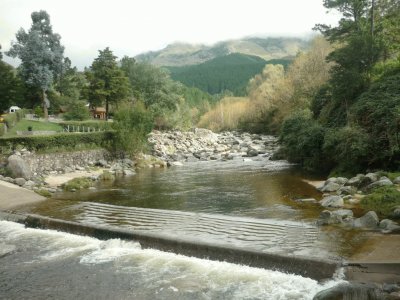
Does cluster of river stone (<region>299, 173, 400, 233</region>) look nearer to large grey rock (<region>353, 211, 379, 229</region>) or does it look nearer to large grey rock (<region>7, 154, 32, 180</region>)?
large grey rock (<region>353, 211, 379, 229</region>)

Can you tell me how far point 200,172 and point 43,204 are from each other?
51.3 feet

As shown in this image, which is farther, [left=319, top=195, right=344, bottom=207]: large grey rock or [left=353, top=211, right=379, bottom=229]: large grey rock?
[left=319, top=195, right=344, bottom=207]: large grey rock

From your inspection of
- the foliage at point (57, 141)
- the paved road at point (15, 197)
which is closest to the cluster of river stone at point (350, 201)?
the paved road at point (15, 197)

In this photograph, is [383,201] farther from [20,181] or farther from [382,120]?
[20,181]

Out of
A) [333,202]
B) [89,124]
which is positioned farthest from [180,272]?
[89,124]

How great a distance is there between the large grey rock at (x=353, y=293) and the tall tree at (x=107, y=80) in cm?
4770

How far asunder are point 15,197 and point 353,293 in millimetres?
18870

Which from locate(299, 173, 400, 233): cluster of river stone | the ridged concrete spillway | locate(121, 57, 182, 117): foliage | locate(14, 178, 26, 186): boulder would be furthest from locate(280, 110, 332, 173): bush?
locate(121, 57, 182, 117): foliage

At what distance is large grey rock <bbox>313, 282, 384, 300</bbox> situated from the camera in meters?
8.44

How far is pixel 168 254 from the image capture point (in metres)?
12.6

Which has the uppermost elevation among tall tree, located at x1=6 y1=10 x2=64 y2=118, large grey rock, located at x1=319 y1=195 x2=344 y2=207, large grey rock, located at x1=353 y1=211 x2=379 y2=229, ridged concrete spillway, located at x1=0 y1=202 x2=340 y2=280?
tall tree, located at x1=6 y1=10 x2=64 y2=118

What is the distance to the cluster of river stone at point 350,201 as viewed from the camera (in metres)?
13.1

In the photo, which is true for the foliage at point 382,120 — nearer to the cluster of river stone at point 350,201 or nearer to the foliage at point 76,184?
the cluster of river stone at point 350,201

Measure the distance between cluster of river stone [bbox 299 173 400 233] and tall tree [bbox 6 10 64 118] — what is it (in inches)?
1694
